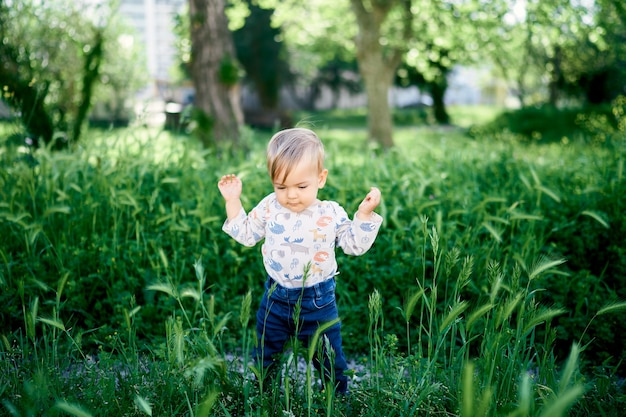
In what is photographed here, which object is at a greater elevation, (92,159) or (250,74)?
(250,74)

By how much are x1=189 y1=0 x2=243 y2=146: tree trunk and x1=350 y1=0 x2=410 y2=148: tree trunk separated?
585 cm

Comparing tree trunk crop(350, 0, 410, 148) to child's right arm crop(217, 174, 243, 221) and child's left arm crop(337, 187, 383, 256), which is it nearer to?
child's right arm crop(217, 174, 243, 221)

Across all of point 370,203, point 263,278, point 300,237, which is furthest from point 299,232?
point 263,278

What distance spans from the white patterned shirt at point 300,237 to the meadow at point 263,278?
1.08 ft

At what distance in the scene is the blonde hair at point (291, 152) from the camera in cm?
242

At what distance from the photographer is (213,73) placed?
827 cm

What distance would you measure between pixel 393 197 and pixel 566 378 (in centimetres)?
288

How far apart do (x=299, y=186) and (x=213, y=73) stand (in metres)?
6.27

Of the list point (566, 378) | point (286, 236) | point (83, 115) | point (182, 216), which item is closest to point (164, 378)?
point (286, 236)

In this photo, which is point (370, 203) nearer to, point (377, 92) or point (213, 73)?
point (213, 73)

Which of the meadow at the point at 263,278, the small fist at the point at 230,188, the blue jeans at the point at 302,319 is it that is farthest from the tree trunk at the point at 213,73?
the blue jeans at the point at 302,319

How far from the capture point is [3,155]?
4910mm

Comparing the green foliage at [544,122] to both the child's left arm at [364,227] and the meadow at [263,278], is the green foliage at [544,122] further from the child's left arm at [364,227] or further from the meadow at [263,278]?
the child's left arm at [364,227]

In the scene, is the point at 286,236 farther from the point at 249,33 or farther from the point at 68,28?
the point at 249,33
